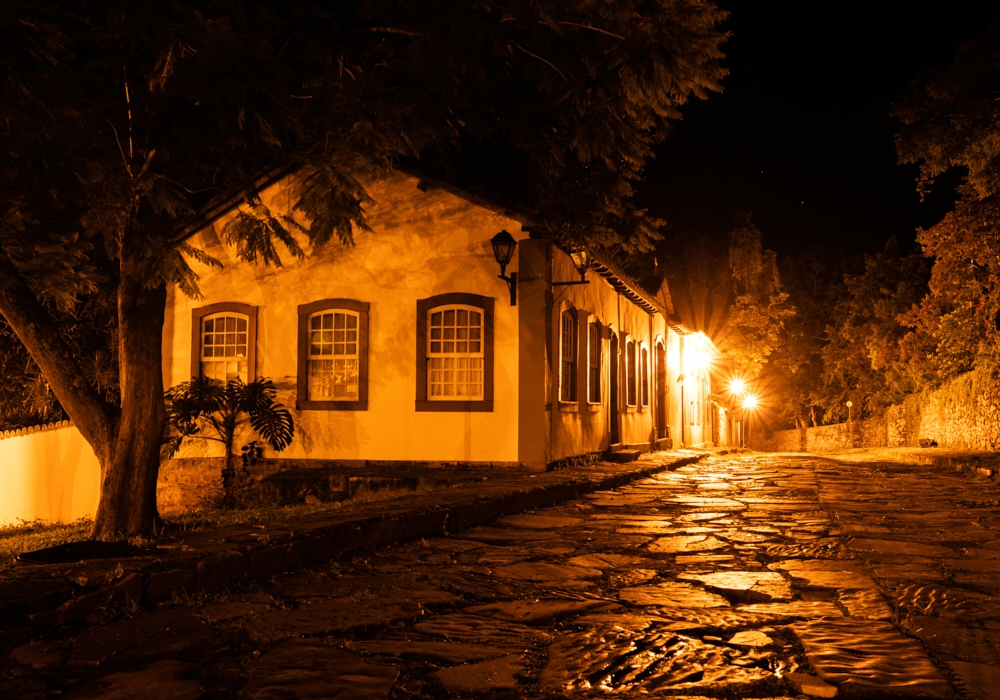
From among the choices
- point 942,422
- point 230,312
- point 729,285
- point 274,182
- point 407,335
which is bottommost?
point 942,422

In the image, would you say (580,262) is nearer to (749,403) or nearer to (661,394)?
(661,394)

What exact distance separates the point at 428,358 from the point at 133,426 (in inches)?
234

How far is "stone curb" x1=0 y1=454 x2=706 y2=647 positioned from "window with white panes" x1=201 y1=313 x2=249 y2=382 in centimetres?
677

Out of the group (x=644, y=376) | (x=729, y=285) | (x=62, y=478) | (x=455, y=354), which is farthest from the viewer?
(x=729, y=285)

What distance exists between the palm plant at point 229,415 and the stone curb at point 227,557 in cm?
524

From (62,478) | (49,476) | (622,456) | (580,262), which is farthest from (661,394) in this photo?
(49,476)

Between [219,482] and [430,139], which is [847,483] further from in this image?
[219,482]

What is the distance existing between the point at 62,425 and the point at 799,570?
47.2ft

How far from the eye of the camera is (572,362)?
15797mm

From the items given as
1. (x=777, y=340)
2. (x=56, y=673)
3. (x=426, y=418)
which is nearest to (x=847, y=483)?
(x=426, y=418)

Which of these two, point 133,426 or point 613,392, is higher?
point 613,392

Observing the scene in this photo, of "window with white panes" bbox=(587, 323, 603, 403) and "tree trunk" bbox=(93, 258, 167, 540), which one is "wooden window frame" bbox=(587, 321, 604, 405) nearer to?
"window with white panes" bbox=(587, 323, 603, 403)

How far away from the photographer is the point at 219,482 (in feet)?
47.8

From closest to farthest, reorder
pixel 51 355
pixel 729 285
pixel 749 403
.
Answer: pixel 51 355, pixel 729 285, pixel 749 403
